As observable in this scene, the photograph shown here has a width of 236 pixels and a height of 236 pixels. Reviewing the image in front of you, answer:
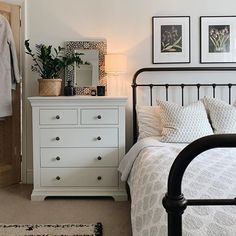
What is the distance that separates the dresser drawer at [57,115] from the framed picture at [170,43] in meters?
1.10

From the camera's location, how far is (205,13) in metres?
3.33

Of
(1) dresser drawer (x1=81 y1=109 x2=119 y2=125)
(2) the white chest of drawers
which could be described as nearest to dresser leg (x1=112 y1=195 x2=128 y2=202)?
(2) the white chest of drawers

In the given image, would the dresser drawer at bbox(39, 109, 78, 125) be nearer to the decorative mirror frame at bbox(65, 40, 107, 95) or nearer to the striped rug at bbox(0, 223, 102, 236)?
the decorative mirror frame at bbox(65, 40, 107, 95)

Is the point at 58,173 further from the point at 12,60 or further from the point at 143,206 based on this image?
the point at 143,206

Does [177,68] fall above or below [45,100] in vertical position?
above

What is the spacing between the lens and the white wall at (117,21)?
333 cm

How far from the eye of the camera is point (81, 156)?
2934 mm

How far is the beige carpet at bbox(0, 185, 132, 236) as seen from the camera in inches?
94.7

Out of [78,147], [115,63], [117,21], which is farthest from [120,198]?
[117,21]

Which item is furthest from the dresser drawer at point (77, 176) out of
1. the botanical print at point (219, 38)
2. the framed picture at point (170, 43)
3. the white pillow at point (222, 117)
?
the botanical print at point (219, 38)

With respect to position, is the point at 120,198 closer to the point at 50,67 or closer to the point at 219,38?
the point at 50,67

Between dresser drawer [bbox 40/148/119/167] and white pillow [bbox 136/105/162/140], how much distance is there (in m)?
0.32

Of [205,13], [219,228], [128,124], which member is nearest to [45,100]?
[128,124]

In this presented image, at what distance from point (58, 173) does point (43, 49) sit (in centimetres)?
124
